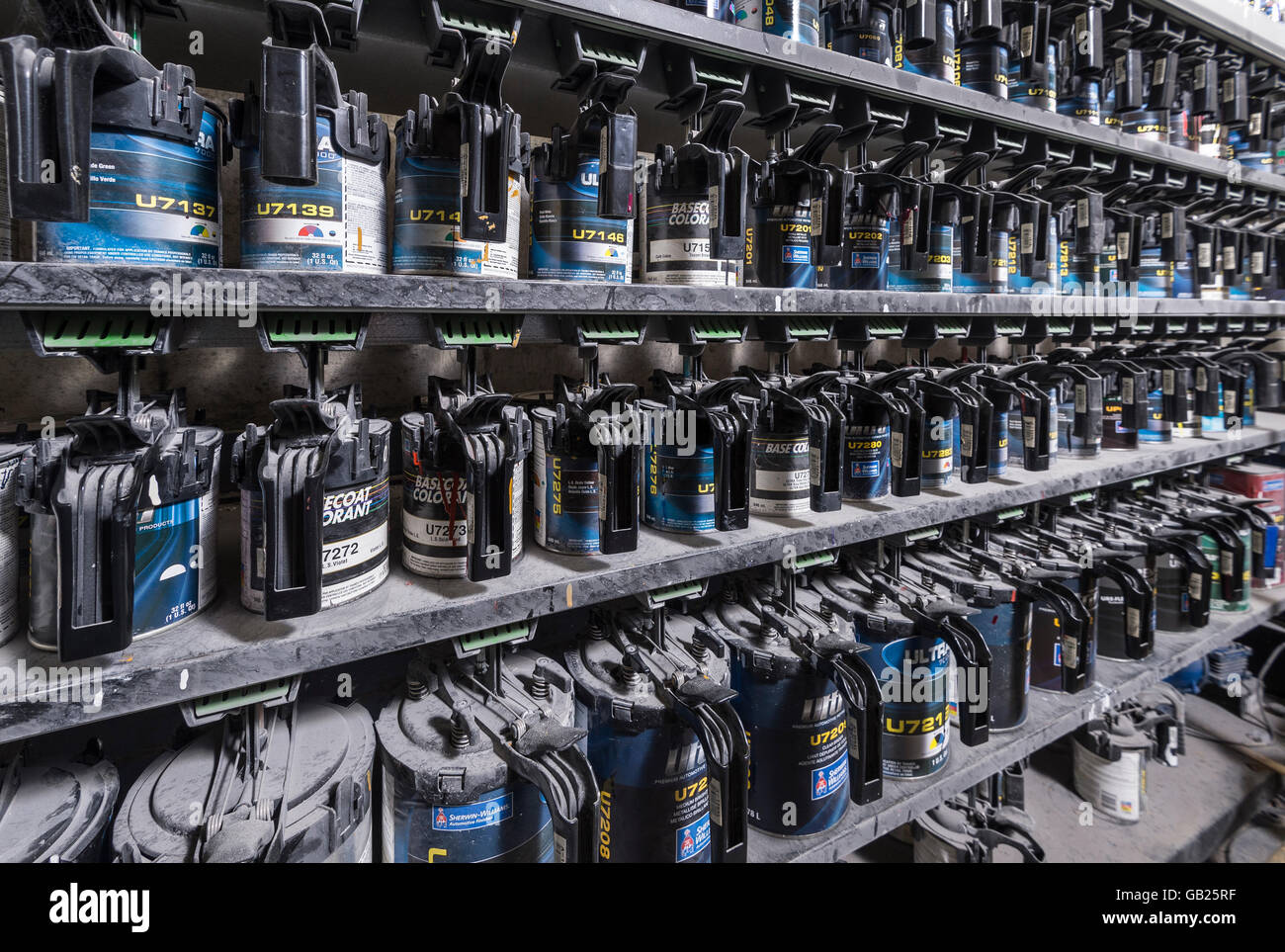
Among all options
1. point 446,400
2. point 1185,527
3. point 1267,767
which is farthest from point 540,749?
point 1267,767

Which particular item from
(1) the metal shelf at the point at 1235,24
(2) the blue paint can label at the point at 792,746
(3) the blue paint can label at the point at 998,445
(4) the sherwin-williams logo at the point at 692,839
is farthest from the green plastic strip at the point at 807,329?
(1) the metal shelf at the point at 1235,24

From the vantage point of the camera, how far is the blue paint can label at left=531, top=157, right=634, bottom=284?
110 centimetres

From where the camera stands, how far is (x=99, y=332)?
32.2 inches

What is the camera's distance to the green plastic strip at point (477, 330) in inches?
41.6

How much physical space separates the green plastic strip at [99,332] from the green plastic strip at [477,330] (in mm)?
366

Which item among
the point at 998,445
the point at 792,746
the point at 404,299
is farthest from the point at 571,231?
the point at 998,445

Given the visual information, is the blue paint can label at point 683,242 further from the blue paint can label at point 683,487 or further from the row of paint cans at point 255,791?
the row of paint cans at point 255,791

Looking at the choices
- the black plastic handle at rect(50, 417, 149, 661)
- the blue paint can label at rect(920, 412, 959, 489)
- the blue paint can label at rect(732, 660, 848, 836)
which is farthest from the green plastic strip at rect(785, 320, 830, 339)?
the black plastic handle at rect(50, 417, 149, 661)

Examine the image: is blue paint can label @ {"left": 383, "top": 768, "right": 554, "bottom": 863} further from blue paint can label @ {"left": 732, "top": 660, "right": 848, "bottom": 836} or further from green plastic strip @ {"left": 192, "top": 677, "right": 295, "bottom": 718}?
blue paint can label @ {"left": 732, "top": 660, "right": 848, "bottom": 836}
